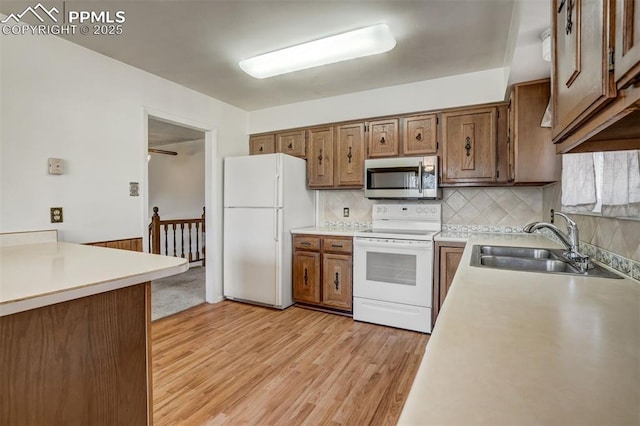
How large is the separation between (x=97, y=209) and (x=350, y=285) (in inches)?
91.9

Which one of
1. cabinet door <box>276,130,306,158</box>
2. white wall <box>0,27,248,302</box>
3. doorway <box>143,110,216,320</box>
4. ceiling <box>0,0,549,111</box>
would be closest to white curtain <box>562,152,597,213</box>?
ceiling <box>0,0,549,111</box>

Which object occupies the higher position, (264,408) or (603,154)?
(603,154)

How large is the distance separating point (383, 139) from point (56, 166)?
2788 mm

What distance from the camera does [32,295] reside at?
2.91 feet

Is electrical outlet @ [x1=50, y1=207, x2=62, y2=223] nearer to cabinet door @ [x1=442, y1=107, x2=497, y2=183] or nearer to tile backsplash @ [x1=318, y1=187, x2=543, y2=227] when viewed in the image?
tile backsplash @ [x1=318, y1=187, x2=543, y2=227]

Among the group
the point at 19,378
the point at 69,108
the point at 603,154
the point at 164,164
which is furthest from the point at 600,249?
the point at 164,164

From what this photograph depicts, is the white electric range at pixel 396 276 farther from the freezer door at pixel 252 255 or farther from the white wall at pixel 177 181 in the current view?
the white wall at pixel 177 181

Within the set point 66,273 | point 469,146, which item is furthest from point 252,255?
point 469,146

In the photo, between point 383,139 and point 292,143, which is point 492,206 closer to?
point 383,139

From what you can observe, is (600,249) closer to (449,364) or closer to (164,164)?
(449,364)

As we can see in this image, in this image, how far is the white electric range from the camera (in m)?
2.79

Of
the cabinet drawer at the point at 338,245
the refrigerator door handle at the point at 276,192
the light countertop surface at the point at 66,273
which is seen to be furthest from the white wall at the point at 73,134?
the cabinet drawer at the point at 338,245

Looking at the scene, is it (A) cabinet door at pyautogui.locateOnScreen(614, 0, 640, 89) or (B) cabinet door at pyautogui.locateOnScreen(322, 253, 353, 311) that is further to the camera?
(B) cabinet door at pyautogui.locateOnScreen(322, 253, 353, 311)

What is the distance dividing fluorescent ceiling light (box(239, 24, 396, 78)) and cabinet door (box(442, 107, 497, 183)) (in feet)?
3.76
